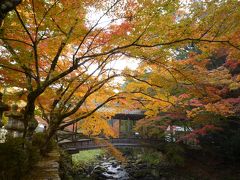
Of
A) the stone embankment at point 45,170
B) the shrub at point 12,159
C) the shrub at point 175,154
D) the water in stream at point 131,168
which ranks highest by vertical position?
the shrub at point 12,159

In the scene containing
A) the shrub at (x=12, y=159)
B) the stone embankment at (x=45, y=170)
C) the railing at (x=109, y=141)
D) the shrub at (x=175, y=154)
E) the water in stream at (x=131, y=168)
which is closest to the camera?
the shrub at (x=12, y=159)

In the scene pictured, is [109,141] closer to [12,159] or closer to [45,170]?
[45,170]

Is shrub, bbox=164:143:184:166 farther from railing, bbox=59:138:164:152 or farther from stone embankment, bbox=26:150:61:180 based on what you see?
stone embankment, bbox=26:150:61:180

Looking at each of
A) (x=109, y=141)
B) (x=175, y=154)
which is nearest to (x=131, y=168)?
(x=109, y=141)

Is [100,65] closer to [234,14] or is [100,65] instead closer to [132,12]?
[132,12]

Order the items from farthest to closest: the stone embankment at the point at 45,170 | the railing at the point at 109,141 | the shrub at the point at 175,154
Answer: the shrub at the point at 175,154 < the railing at the point at 109,141 < the stone embankment at the point at 45,170

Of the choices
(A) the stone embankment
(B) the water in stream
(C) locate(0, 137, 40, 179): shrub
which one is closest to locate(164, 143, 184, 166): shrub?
(B) the water in stream

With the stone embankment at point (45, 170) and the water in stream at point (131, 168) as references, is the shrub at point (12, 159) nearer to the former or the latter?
the stone embankment at point (45, 170)

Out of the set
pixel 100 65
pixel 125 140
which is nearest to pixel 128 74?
pixel 100 65

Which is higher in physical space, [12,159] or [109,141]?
[12,159]

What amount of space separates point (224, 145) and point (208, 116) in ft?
14.0

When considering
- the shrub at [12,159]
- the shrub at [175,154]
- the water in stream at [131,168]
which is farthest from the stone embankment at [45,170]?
the shrub at [175,154]

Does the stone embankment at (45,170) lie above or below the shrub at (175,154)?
above

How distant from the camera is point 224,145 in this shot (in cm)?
1814
